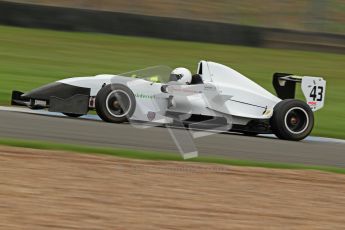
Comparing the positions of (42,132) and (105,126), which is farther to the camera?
(105,126)

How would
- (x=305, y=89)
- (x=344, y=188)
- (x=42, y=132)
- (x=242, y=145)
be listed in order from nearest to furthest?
(x=344, y=188), (x=42, y=132), (x=242, y=145), (x=305, y=89)

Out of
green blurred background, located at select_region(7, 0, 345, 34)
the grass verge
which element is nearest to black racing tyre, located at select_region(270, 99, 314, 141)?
→ the grass verge

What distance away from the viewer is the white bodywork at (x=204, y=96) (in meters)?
10.8

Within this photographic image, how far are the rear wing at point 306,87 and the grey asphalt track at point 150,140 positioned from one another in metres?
0.75

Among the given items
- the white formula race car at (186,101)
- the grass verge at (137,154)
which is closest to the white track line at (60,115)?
the white formula race car at (186,101)

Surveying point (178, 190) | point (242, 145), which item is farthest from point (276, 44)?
point (178, 190)

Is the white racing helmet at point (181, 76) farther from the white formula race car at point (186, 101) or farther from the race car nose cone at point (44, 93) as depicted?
the race car nose cone at point (44, 93)

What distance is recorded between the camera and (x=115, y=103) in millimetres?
10617

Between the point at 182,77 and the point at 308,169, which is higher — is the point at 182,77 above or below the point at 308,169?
above

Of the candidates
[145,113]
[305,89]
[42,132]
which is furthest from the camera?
[305,89]

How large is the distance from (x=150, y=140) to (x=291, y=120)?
Answer: 2489mm

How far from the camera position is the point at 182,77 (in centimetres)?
1102

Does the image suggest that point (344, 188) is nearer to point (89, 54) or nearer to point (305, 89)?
point (305, 89)

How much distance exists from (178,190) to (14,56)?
38.3ft
